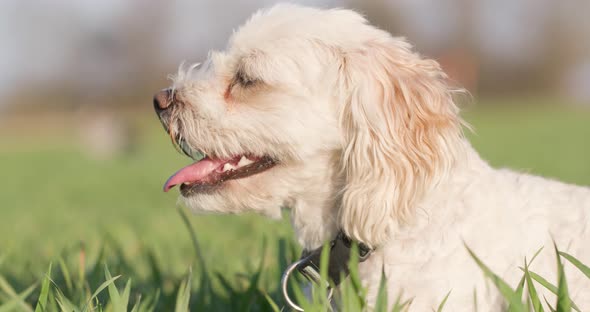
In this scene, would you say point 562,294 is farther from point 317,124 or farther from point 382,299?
point 317,124

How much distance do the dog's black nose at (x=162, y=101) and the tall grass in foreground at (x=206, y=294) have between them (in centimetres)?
58

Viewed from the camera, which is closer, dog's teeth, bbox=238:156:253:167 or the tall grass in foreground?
the tall grass in foreground

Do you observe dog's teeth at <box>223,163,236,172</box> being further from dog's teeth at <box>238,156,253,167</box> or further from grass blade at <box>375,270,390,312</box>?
grass blade at <box>375,270,390,312</box>

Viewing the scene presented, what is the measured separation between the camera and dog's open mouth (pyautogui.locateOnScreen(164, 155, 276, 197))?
357 centimetres

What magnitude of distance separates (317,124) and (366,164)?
34 cm

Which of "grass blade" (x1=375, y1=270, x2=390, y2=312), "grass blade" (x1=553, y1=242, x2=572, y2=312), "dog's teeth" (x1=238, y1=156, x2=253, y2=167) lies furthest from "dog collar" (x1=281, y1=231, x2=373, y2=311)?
"grass blade" (x1=553, y1=242, x2=572, y2=312)

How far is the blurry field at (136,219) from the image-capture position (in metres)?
4.82

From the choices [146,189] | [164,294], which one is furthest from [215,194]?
[146,189]

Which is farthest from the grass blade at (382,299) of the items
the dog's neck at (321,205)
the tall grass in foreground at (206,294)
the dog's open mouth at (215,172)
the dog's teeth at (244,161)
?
the dog's teeth at (244,161)

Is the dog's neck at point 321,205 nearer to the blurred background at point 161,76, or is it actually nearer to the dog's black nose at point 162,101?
the dog's black nose at point 162,101

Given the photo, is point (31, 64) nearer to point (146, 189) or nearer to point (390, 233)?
point (146, 189)

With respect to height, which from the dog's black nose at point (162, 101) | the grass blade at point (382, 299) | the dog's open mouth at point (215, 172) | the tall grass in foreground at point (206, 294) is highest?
the dog's black nose at point (162, 101)

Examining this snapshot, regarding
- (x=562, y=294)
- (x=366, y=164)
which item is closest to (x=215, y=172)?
(x=366, y=164)

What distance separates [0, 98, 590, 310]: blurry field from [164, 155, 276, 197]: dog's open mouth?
68cm
